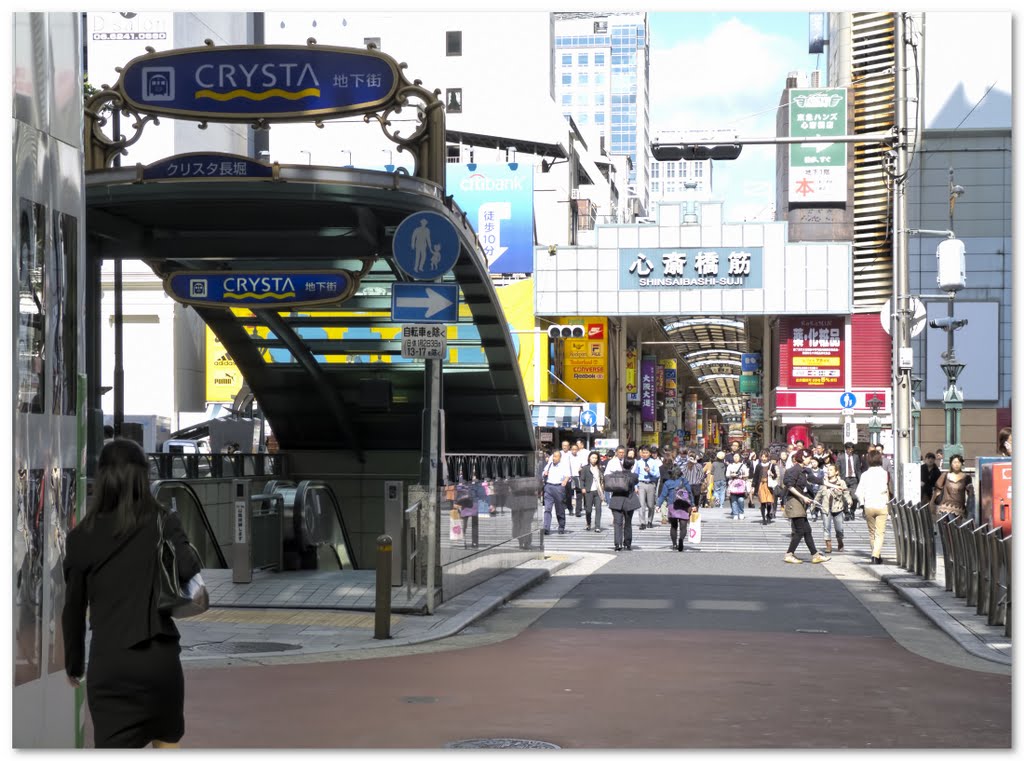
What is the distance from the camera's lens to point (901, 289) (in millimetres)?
23266

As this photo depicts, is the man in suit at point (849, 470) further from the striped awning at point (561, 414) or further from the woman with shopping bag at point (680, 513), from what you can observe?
the striped awning at point (561, 414)

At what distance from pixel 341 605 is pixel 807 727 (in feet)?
23.0

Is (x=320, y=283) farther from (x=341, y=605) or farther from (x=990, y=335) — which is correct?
(x=990, y=335)

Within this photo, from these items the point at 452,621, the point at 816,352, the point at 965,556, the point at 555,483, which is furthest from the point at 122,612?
the point at 816,352

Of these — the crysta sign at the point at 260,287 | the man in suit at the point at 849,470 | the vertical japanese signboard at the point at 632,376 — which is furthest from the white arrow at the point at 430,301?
the vertical japanese signboard at the point at 632,376

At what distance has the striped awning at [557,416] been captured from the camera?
186ft

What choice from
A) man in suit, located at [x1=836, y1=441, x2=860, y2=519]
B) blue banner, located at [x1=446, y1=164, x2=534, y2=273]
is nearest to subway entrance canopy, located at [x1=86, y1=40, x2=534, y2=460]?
man in suit, located at [x1=836, y1=441, x2=860, y2=519]

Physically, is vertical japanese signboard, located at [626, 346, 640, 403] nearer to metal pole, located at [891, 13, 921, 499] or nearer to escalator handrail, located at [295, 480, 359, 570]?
metal pole, located at [891, 13, 921, 499]

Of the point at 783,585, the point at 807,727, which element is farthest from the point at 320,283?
the point at 807,727

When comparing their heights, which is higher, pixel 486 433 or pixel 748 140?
pixel 748 140

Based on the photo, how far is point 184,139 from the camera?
60.0 m

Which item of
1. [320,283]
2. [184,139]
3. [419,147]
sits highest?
[184,139]

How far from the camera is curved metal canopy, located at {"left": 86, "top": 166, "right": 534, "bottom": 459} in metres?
14.0

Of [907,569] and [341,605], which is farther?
[907,569]
